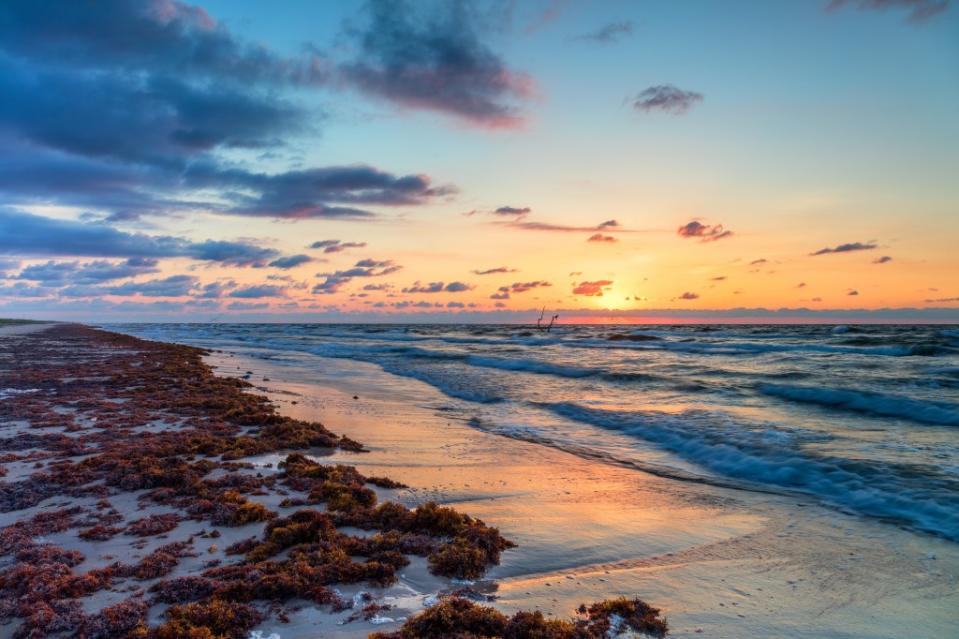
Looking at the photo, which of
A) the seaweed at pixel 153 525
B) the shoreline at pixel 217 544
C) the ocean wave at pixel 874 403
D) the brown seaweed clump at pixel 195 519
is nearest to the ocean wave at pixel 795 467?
the ocean wave at pixel 874 403

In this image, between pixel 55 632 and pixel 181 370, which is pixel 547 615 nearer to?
pixel 55 632

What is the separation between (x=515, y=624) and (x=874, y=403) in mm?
17564

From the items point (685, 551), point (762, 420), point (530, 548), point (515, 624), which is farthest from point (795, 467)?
point (515, 624)

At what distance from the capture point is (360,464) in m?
9.27

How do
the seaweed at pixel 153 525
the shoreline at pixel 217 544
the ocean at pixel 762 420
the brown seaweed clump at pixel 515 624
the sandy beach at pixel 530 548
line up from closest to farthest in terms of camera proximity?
the brown seaweed clump at pixel 515 624
the shoreline at pixel 217 544
the sandy beach at pixel 530 548
the seaweed at pixel 153 525
the ocean at pixel 762 420

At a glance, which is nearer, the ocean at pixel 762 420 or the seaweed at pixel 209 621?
the seaweed at pixel 209 621

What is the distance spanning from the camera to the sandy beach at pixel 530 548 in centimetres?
438

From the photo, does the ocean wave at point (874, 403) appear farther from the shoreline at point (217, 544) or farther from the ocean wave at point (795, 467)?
the shoreline at point (217, 544)

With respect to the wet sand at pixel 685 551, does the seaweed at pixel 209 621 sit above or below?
above

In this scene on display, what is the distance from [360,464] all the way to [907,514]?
839 centimetres

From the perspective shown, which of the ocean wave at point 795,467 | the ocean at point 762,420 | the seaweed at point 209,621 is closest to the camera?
the seaweed at point 209,621

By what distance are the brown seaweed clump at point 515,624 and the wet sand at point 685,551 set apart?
0.84 ft

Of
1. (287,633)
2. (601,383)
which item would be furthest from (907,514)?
(601,383)

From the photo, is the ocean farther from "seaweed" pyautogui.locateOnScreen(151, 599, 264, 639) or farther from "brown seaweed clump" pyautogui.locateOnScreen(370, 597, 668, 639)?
"seaweed" pyautogui.locateOnScreen(151, 599, 264, 639)
